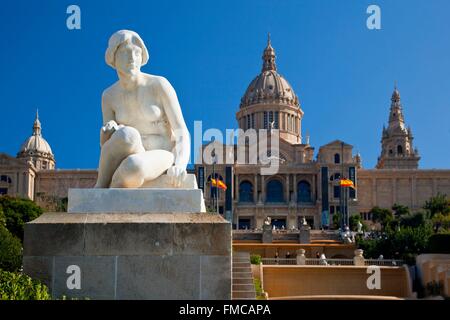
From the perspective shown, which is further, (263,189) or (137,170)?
(263,189)

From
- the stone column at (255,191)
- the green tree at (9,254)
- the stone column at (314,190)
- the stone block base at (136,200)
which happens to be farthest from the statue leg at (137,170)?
the stone column at (314,190)

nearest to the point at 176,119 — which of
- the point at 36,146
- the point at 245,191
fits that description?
the point at 245,191

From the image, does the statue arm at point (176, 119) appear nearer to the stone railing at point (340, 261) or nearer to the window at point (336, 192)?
the stone railing at point (340, 261)

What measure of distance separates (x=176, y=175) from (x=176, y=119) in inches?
30.8

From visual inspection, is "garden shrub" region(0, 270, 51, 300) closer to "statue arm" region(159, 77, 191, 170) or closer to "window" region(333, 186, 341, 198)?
"statue arm" region(159, 77, 191, 170)

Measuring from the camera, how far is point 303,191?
303ft

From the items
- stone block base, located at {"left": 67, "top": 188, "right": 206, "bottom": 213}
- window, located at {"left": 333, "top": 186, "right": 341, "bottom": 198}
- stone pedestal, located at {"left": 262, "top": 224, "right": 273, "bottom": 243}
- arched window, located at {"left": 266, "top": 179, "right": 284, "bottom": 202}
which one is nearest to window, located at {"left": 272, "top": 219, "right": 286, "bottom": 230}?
arched window, located at {"left": 266, "top": 179, "right": 284, "bottom": 202}

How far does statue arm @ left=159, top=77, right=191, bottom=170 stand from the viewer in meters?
8.26

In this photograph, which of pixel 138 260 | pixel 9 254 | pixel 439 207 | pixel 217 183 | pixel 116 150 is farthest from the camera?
pixel 439 207

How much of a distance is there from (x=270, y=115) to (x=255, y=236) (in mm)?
46621

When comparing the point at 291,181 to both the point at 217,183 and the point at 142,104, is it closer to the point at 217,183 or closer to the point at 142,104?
the point at 217,183

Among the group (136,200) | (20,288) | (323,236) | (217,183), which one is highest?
(217,183)

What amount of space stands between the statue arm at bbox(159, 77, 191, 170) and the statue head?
0.39 metres

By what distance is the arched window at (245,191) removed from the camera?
92.0m
